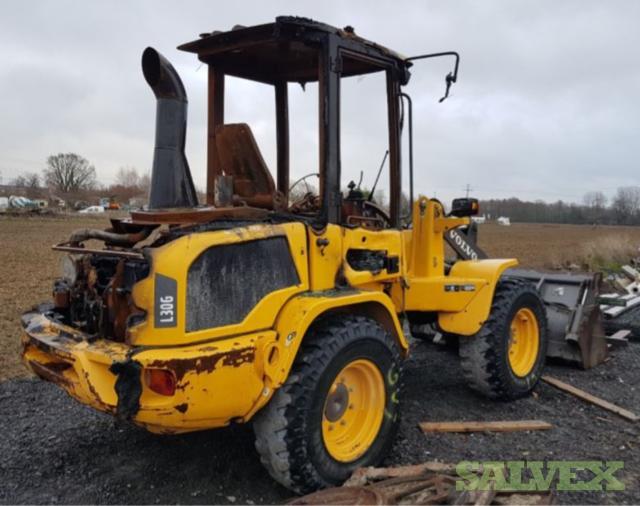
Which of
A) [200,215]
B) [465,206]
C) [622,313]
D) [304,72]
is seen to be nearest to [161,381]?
[200,215]

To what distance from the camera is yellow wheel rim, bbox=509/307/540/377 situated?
5410mm

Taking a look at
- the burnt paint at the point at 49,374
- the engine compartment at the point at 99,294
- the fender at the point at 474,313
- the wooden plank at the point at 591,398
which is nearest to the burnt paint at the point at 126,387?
the engine compartment at the point at 99,294

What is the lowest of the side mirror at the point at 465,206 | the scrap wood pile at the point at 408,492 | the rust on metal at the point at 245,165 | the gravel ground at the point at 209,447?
the gravel ground at the point at 209,447

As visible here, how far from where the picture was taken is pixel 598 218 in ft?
219

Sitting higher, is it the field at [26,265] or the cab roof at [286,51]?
the cab roof at [286,51]

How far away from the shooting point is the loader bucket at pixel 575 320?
6.12 meters

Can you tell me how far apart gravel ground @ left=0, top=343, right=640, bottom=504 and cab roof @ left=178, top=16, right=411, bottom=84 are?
2744 mm

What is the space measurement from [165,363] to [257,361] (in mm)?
502

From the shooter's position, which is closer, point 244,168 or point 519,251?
point 244,168

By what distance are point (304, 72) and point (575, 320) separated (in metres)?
3.83

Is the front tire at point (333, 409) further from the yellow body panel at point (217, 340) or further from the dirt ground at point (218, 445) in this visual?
the dirt ground at point (218, 445)

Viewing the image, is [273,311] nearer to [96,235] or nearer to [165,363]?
[165,363]

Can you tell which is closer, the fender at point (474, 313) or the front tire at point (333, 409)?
the front tire at point (333, 409)

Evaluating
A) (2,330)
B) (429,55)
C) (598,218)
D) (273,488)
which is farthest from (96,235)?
(598,218)
